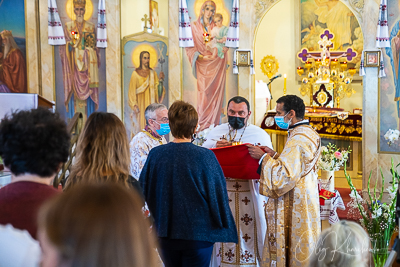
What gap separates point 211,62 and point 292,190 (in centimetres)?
595

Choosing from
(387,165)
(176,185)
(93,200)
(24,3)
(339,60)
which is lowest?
(387,165)

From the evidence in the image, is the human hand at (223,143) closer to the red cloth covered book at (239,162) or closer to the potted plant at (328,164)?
the red cloth covered book at (239,162)

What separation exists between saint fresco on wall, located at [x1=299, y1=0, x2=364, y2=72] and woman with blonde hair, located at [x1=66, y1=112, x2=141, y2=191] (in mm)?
11148

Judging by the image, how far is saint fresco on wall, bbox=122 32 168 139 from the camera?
998cm

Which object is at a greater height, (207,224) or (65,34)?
(65,34)

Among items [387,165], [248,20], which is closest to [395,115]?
[387,165]

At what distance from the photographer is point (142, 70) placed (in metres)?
10.0

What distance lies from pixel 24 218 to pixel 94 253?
73 cm

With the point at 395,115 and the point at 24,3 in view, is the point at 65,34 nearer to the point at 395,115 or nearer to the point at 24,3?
the point at 24,3

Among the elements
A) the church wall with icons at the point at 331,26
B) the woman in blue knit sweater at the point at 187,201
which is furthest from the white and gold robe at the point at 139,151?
the church wall with icons at the point at 331,26

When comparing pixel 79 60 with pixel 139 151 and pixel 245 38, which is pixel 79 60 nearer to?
pixel 245 38

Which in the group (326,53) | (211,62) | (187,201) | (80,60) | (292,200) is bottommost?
(292,200)

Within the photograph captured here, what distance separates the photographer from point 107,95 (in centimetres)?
994

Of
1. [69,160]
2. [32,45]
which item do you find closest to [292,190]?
[69,160]
